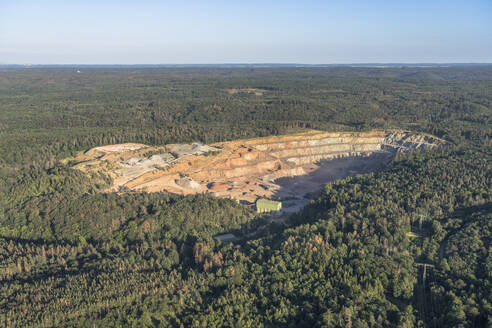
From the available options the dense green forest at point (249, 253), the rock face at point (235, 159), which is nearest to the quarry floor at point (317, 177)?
the rock face at point (235, 159)

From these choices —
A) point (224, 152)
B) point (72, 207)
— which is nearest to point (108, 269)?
point (72, 207)

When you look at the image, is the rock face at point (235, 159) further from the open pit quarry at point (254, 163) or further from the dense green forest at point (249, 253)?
the dense green forest at point (249, 253)

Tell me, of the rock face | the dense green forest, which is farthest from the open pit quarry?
the dense green forest

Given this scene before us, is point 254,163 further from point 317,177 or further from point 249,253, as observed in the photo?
point 249,253

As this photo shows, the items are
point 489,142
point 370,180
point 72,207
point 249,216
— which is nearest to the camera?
point 72,207

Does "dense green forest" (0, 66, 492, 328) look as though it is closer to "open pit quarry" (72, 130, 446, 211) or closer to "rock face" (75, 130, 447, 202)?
"rock face" (75, 130, 447, 202)

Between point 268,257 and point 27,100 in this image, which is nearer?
point 268,257

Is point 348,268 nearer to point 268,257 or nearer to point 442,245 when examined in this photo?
point 268,257
